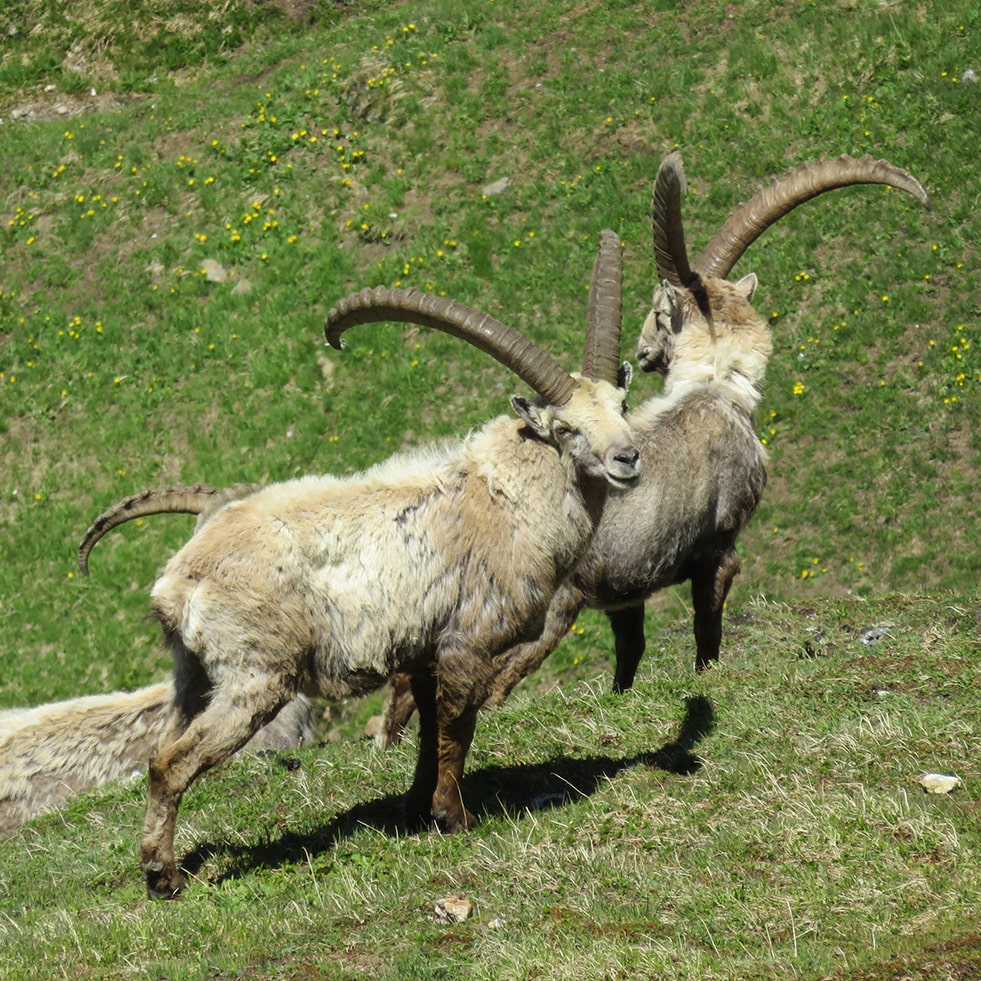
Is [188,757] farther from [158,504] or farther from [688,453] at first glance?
[688,453]

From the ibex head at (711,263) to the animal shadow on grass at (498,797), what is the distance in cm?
348

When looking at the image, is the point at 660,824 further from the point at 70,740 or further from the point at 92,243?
the point at 92,243

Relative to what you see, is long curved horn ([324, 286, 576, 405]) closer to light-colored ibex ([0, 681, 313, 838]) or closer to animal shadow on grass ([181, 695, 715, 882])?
animal shadow on grass ([181, 695, 715, 882])

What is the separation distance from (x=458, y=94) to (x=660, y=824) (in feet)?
54.3

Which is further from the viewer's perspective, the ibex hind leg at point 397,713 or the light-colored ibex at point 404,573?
the ibex hind leg at point 397,713

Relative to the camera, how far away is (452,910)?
6.60 meters

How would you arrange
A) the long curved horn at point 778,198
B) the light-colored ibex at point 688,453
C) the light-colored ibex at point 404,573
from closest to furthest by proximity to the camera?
the light-colored ibex at point 404,573
the light-colored ibex at point 688,453
the long curved horn at point 778,198

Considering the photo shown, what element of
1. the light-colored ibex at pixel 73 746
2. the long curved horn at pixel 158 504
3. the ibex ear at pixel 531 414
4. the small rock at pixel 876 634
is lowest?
the light-colored ibex at pixel 73 746

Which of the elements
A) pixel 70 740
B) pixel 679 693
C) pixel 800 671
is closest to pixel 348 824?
pixel 679 693

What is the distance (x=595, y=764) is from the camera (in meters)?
8.90

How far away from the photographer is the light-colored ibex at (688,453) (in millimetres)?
9812

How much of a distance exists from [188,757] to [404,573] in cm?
159

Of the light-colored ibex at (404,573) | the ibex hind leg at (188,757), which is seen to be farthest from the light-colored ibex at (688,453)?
the ibex hind leg at (188,757)

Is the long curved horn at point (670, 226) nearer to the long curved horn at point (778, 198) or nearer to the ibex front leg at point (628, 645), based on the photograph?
the long curved horn at point (778, 198)
